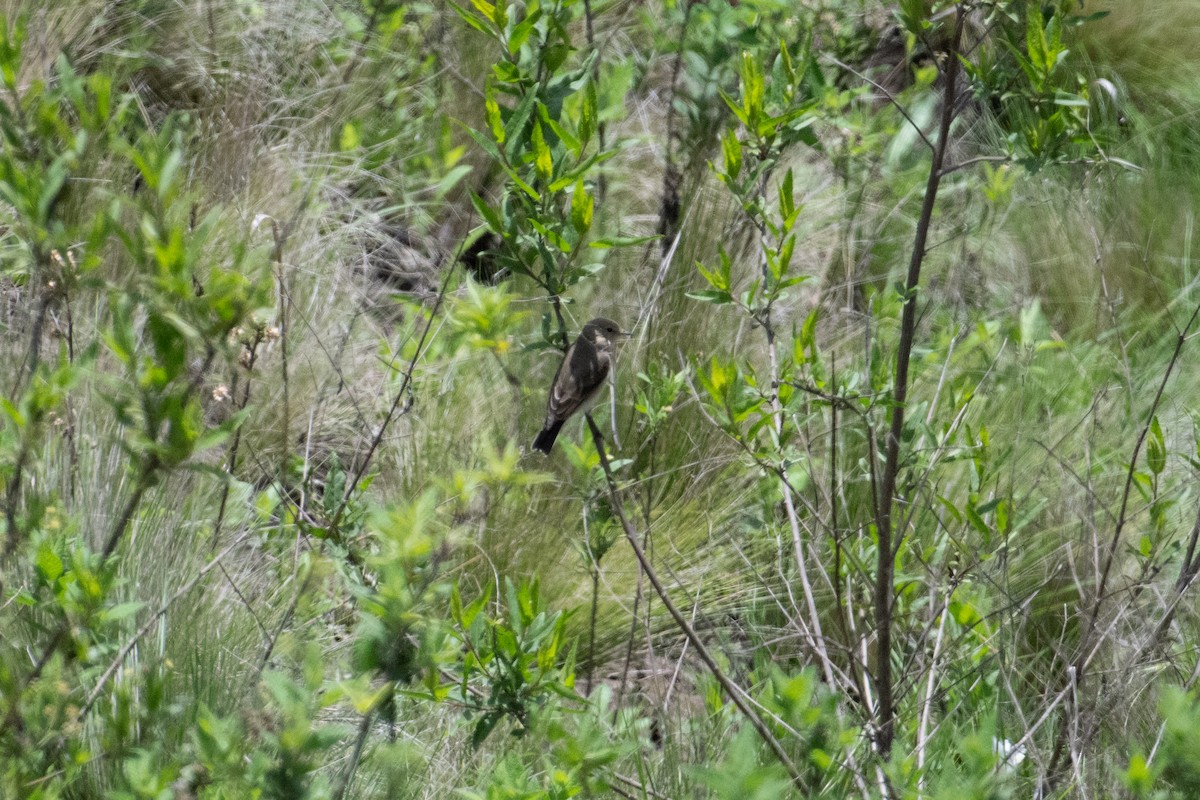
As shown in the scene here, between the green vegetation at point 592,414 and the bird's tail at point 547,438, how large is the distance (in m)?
0.07

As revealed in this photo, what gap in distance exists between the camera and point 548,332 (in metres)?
2.04

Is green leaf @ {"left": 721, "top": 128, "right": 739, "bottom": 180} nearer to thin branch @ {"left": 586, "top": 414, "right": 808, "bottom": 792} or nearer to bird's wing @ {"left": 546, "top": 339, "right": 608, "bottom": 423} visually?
thin branch @ {"left": 586, "top": 414, "right": 808, "bottom": 792}

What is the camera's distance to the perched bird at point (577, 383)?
3.23m

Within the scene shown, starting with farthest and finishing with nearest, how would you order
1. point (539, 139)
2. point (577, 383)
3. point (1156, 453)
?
1. point (577, 383)
2. point (1156, 453)
3. point (539, 139)

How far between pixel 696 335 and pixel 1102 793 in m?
1.84

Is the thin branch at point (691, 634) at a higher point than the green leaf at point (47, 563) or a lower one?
lower

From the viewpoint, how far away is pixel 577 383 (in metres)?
3.26

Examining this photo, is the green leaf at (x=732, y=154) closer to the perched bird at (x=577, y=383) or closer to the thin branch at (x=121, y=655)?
the thin branch at (x=121, y=655)

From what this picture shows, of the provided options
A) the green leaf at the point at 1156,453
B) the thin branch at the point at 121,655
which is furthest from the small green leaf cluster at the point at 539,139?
the green leaf at the point at 1156,453

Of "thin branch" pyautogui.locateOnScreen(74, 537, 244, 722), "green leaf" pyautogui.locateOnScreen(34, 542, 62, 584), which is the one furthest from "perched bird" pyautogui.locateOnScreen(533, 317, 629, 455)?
"green leaf" pyautogui.locateOnScreen(34, 542, 62, 584)

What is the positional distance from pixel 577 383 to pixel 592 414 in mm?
215

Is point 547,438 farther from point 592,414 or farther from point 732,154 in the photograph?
point 732,154

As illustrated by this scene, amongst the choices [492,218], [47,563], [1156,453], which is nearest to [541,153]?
[492,218]

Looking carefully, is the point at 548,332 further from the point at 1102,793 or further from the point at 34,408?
the point at 1102,793
